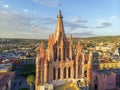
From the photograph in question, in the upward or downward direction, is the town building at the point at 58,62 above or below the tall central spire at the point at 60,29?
below

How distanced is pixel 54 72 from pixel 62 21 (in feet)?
24.0

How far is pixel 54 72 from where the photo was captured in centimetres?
2620

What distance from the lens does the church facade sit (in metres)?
25.8

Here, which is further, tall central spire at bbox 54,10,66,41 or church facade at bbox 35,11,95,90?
tall central spire at bbox 54,10,66,41

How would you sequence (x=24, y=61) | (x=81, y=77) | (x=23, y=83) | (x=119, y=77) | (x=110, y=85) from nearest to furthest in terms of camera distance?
(x=81, y=77) < (x=110, y=85) < (x=119, y=77) < (x=23, y=83) < (x=24, y=61)

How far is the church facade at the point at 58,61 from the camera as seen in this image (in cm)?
2584

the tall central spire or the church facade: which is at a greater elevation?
the tall central spire

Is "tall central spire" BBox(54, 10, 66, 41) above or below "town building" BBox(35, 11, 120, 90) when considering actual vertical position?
above

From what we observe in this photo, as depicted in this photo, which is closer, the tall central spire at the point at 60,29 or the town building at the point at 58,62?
the town building at the point at 58,62

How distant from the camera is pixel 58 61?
2600 cm

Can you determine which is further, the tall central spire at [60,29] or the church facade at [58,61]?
the tall central spire at [60,29]

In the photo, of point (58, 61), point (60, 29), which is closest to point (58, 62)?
point (58, 61)

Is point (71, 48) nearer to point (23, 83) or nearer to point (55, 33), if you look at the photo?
point (55, 33)

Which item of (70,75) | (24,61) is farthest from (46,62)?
(24,61)
